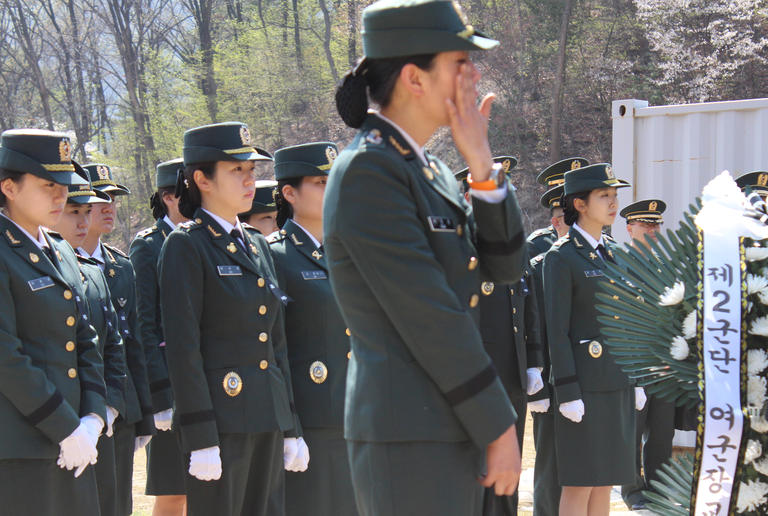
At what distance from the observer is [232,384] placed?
355cm

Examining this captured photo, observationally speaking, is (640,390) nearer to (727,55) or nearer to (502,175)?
(502,175)

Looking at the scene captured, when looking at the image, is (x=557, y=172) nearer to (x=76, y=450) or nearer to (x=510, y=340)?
(x=510, y=340)

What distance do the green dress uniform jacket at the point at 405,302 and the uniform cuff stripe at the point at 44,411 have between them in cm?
140

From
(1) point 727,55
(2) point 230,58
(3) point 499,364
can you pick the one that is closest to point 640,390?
(3) point 499,364

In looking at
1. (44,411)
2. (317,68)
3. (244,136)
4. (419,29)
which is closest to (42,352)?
(44,411)

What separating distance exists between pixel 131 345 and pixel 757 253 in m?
3.26

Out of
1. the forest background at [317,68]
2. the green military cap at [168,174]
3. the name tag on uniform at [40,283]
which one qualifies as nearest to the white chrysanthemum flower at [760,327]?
the name tag on uniform at [40,283]

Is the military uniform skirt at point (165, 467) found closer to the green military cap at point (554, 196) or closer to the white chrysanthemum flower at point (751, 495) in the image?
the green military cap at point (554, 196)

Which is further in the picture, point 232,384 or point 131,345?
point 131,345

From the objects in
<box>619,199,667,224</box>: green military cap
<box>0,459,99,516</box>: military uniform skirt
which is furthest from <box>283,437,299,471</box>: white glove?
<box>619,199,667,224</box>: green military cap

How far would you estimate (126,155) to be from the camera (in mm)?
24984

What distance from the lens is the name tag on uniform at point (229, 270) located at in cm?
363

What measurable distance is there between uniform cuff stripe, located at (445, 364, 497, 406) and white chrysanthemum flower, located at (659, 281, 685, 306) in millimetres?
453

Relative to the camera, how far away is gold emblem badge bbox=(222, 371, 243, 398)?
3.54 metres
